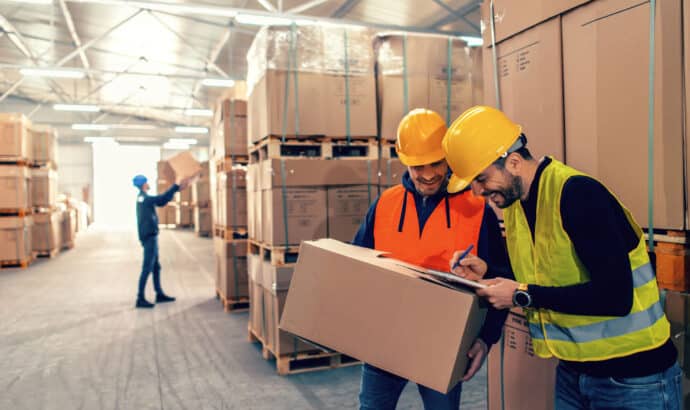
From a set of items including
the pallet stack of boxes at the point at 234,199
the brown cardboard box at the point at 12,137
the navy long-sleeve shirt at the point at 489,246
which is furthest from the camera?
the brown cardboard box at the point at 12,137

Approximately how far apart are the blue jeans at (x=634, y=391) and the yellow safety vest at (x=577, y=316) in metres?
0.08

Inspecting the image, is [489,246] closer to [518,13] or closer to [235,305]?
[518,13]

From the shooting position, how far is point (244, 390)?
4004 millimetres

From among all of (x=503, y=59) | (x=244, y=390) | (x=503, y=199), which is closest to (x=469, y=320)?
(x=503, y=199)

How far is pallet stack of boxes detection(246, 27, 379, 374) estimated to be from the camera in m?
4.23

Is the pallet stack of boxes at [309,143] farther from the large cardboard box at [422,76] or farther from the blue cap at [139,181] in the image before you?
the blue cap at [139,181]

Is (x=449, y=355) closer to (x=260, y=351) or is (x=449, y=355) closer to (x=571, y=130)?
(x=571, y=130)

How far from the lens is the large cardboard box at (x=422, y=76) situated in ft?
14.3

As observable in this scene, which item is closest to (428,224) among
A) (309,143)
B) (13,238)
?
(309,143)

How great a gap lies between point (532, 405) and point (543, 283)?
77 cm

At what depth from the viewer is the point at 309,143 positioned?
436 cm

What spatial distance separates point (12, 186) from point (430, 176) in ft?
34.6

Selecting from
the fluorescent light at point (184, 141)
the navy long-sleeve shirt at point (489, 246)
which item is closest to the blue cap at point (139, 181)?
the navy long-sleeve shirt at point (489, 246)

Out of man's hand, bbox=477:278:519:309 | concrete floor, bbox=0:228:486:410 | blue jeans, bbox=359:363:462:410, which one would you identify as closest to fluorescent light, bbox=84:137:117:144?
concrete floor, bbox=0:228:486:410
